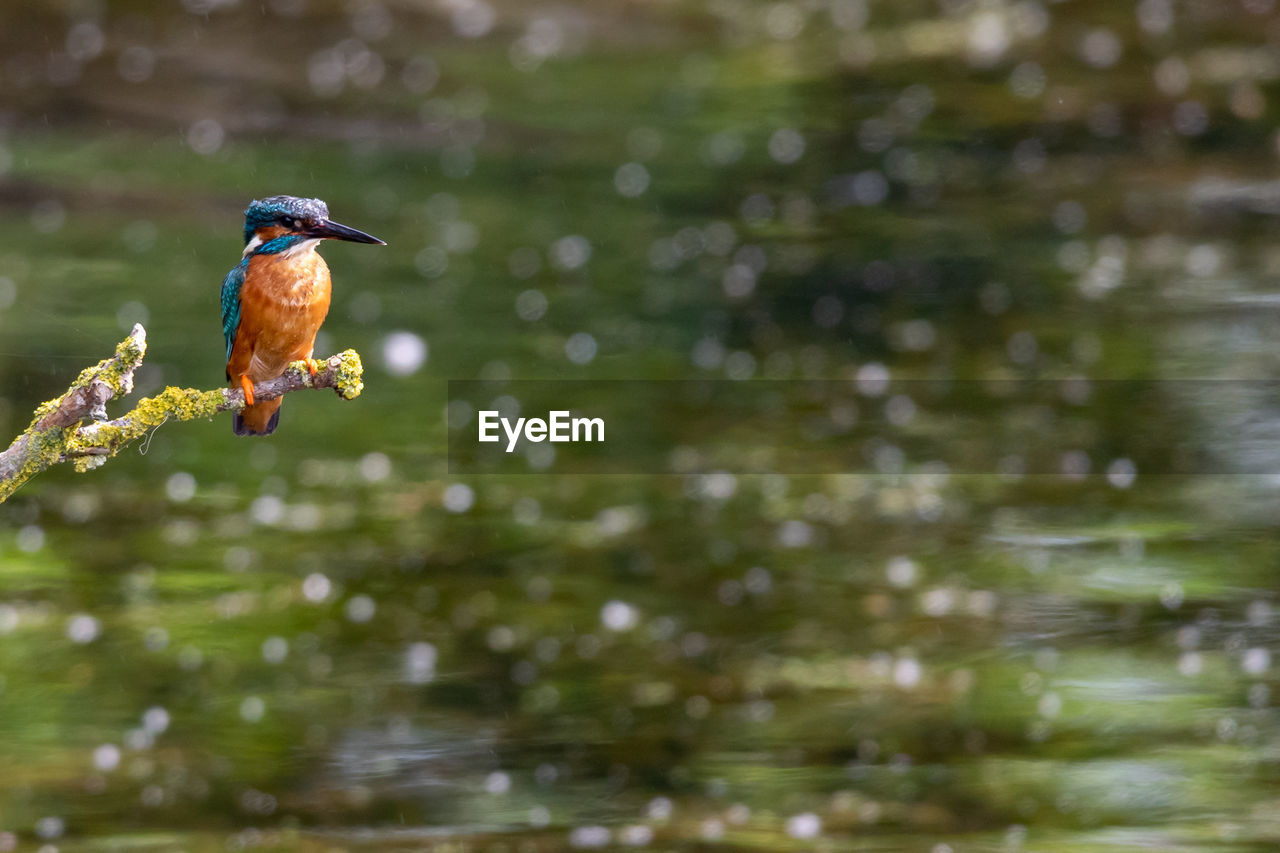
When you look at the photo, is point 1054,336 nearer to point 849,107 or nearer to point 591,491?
point 591,491

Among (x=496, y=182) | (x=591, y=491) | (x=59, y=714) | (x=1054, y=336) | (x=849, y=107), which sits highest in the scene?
(x=849, y=107)

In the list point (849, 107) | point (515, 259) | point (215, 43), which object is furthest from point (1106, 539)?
point (215, 43)

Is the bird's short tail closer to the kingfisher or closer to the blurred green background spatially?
the kingfisher

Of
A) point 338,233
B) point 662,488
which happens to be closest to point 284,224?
point 338,233

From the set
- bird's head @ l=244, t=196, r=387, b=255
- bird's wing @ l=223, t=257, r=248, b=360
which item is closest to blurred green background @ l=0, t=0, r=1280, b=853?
bird's wing @ l=223, t=257, r=248, b=360

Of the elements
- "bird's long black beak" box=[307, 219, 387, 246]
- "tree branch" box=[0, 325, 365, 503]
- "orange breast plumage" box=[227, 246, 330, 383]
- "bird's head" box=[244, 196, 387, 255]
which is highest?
"bird's head" box=[244, 196, 387, 255]

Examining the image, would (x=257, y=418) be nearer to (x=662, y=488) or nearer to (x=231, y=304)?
→ (x=231, y=304)
